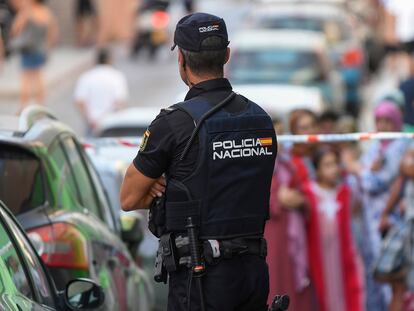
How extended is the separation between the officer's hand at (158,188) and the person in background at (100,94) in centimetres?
1128

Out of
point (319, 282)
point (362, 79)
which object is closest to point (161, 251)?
point (319, 282)

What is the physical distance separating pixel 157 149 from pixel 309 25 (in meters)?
18.9

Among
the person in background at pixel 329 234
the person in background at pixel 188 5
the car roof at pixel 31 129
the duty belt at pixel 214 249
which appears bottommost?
the person in background at pixel 329 234

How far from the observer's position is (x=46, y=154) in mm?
6723

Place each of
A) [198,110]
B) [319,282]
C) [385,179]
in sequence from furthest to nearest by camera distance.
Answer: [385,179] < [319,282] < [198,110]

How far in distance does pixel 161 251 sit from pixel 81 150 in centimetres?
223

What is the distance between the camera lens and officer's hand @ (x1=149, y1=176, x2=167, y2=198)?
18.3ft

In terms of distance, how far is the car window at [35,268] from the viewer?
5625 millimetres

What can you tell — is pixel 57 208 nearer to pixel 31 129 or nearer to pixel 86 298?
pixel 31 129

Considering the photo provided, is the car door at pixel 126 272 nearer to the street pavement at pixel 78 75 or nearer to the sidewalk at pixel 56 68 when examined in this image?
the street pavement at pixel 78 75

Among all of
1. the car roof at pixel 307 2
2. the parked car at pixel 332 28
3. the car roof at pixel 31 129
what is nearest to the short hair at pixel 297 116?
the car roof at pixel 31 129

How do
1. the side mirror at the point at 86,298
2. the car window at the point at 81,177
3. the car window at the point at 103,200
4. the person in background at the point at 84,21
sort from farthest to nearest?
the person in background at the point at 84,21, the car window at the point at 103,200, the car window at the point at 81,177, the side mirror at the point at 86,298

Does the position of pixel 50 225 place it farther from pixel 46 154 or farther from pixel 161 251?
pixel 161 251

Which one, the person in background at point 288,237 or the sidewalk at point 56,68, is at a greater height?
the sidewalk at point 56,68
